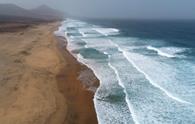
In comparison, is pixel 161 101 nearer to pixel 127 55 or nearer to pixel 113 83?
pixel 113 83

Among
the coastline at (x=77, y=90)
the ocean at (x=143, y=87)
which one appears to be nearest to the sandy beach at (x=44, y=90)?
the coastline at (x=77, y=90)

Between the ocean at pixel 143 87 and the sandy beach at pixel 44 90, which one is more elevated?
the ocean at pixel 143 87

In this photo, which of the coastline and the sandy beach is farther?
the coastline

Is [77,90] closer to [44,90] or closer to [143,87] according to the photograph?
[44,90]

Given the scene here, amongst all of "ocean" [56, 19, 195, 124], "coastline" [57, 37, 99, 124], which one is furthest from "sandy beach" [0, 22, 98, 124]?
"ocean" [56, 19, 195, 124]

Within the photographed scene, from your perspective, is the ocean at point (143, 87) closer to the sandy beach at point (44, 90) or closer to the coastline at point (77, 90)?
the coastline at point (77, 90)

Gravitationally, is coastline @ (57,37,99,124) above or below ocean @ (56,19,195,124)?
below

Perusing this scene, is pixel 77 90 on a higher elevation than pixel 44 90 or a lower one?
lower

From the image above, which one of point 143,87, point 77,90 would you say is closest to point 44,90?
point 77,90

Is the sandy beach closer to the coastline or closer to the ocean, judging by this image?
the coastline

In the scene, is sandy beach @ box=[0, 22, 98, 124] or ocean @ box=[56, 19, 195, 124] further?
ocean @ box=[56, 19, 195, 124]
